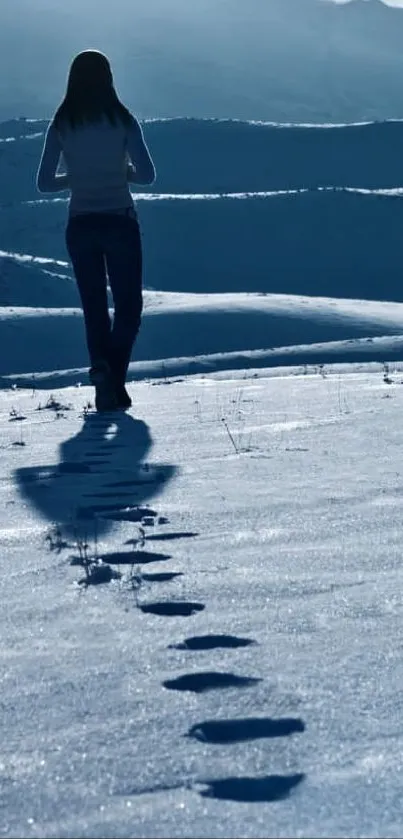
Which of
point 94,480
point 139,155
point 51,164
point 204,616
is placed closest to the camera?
point 204,616

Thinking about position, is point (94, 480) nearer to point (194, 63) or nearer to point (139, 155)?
point (139, 155)

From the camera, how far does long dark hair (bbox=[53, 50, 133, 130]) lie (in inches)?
266

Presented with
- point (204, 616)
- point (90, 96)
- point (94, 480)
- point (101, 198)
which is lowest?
point (94, 480)

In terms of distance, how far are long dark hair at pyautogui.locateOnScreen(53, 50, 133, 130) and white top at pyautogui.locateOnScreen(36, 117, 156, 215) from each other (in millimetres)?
37

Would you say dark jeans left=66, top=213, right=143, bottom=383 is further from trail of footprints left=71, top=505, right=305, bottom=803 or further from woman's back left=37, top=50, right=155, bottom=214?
trail of footprints left=71, top=505, right=305, bottom=803

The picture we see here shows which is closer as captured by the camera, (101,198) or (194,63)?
(101,198)

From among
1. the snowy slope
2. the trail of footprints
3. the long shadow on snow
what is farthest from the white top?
the trail of footprints

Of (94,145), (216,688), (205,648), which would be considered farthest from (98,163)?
(216,688)

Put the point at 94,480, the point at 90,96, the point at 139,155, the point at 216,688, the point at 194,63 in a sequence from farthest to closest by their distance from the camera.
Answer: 1. the point at 194,63
2. the point at 139,155
3. the point at 90,96
4. the point at 94,480
5. the point at 216,688

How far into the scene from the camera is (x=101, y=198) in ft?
23.0

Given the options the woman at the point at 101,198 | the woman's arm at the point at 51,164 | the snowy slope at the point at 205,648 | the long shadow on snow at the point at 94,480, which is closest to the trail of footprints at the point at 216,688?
the snowy slope at the point at 205,648

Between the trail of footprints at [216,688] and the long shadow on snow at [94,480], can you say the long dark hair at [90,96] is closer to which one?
the long shadow on snow at [94,480]

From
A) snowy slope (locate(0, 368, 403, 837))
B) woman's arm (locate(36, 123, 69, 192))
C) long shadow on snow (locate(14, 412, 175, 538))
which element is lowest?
long shadow on snow (locate(14, 412, 175, 538))

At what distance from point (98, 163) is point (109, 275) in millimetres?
555
